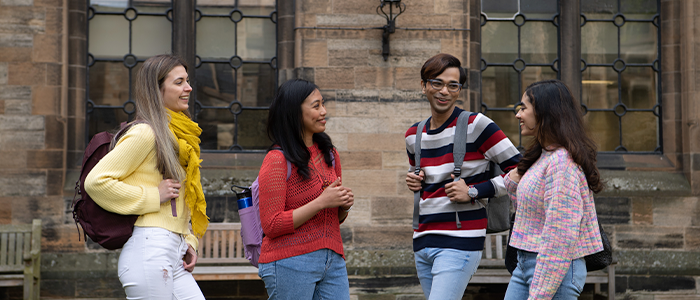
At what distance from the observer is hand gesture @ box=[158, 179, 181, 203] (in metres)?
2.41

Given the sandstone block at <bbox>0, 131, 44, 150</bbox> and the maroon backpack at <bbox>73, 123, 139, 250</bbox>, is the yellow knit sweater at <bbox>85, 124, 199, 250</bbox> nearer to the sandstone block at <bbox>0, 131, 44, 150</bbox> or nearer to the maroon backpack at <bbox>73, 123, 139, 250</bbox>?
the maroon backpack at <bbox>73, 123, 139, 250</bbox>

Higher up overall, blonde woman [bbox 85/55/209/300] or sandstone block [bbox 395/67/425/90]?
sandstone block [bbox 395/67/425/90]

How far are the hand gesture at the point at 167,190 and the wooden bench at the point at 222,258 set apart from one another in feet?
10.9

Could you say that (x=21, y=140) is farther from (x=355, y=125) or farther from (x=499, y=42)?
(x=499, y=42)

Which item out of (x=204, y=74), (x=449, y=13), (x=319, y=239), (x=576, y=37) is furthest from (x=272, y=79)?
(x=319, y=239)

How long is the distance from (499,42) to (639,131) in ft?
6.05

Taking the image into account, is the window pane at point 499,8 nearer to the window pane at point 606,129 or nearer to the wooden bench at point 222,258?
the window pane at point 606,129

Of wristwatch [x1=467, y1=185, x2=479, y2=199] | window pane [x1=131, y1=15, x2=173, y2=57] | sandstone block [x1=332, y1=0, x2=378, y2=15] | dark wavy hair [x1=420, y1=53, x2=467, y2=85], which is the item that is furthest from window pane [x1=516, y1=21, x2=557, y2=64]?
wristwatch [x1=467, y1=185, x2=479, y2=199]

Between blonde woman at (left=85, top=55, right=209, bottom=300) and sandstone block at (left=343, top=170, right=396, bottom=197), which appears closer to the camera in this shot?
blonde woman at (left=85, top=55, right=209, bottom=300)

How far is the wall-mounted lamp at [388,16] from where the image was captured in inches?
230

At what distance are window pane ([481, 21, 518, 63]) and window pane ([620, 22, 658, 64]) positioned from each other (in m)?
1.24

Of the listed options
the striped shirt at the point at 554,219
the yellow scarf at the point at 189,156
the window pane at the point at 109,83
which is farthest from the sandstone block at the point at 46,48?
the striped shirt at the point at 554,219

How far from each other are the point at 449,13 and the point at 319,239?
4.19m

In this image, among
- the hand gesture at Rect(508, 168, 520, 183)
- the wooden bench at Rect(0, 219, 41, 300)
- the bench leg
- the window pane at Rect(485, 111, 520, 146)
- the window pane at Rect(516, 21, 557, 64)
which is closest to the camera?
the hand gesture at Rect(508, 168, 520, 183)
